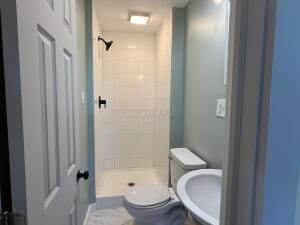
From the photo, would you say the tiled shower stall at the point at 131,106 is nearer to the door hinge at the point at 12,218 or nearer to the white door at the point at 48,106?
the white door at the point at 48,106

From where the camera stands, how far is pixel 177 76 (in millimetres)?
2207

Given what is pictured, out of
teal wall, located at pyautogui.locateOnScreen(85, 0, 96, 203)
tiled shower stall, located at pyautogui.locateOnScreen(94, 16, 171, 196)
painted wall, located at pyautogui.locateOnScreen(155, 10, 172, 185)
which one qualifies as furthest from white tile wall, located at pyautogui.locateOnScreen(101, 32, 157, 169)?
teal wall, located at pyautogui.locateOnScreen(85, 0, 96, 203)

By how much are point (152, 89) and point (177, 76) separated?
3.25ft

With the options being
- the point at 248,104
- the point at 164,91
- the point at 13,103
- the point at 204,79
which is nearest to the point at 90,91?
the point at 164,91

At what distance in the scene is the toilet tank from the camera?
62.3 inches

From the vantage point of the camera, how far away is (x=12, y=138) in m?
0.51

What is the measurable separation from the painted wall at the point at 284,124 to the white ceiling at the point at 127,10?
6.12 feet

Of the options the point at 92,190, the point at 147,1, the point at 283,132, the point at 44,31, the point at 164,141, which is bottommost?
the point at 92,190

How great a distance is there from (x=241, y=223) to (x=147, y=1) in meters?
2.10

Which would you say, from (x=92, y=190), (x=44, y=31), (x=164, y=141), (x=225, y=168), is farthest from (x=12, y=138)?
(x=164, y=141)

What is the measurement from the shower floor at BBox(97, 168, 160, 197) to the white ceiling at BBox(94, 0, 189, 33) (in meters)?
2.12

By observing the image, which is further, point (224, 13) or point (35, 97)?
point (224, 13)

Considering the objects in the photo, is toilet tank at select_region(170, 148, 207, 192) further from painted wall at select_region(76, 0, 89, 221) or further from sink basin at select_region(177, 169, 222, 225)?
painted wall at select_region(76, 0, 89, 221)

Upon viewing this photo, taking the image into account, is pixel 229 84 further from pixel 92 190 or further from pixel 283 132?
pixel 92 190
